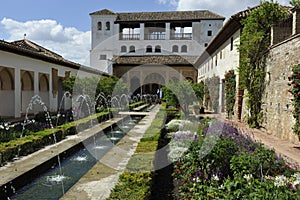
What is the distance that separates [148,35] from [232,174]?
3817 centimetres

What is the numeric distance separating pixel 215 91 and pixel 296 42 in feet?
32.9

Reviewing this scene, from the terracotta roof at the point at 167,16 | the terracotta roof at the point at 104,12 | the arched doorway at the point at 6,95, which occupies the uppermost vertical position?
the terracotta roof at the point at 104,12

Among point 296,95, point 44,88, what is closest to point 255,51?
point 296,95

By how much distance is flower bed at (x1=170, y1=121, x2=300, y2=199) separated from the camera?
322 cm

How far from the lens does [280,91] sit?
917 cm

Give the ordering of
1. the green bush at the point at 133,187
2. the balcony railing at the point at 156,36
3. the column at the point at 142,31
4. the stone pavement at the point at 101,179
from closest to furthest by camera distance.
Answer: the green bush at the point at 133,187 < the stone pavement at the point at 101,179 < the column at the point at 142,31 < the balcony railing at the point at 156,36

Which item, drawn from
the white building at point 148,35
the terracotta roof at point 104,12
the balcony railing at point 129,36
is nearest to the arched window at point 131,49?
the white building at point 148,35

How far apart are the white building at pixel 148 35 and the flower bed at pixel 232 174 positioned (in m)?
34.2

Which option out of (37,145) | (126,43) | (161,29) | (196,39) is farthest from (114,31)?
(37,145)

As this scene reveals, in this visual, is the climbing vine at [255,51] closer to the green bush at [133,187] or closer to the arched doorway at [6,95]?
the green bush at [133,187]

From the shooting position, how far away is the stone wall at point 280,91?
831cm

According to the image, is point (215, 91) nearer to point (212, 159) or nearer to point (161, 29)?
point (212, 159)

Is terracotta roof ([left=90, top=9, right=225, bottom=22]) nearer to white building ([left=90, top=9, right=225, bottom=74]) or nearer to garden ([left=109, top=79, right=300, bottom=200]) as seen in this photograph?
white building ([left=90, top=9, right=225, bottom=74])

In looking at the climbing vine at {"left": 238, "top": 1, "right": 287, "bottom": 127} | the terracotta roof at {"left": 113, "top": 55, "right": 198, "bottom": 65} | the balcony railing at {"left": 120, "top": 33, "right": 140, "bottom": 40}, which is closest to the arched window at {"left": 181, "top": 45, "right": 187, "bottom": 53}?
the terracotta roof at {"left": 113, "top": 55, "right": 198, "bottom": 65}
